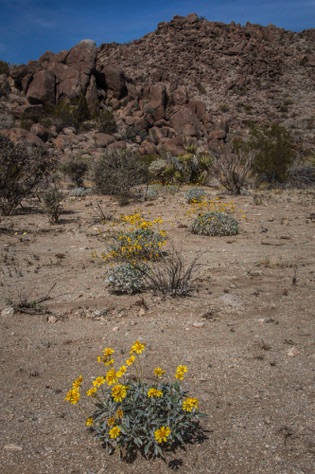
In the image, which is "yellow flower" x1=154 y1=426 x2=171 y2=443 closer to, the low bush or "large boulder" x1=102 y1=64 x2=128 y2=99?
the low bush

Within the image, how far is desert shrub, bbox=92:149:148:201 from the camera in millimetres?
12438

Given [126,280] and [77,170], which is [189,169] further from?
[126,280]

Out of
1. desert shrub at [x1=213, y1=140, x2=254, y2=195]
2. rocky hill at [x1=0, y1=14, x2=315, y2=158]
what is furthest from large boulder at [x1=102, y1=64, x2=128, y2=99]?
desert shrub at [x1=213, y1=140, x2=254, y2=195]

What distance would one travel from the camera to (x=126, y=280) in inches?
194

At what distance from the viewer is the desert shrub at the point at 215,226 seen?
25.5 ft

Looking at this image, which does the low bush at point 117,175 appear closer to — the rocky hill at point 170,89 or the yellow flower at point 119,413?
the yellow flower at point 119,413

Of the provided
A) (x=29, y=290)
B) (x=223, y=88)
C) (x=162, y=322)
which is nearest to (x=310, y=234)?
(x=162, y=322)

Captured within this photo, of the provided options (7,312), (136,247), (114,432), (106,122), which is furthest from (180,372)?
(106,122)

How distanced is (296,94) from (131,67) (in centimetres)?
1918

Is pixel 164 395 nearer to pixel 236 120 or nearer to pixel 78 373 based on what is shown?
pixel 78 373

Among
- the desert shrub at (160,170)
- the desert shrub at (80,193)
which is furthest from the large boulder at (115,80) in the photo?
the desert shrub at (80,193)

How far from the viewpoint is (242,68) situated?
1981 inches

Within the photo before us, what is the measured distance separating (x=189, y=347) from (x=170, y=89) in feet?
132

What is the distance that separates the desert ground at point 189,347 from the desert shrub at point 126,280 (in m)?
0.12
